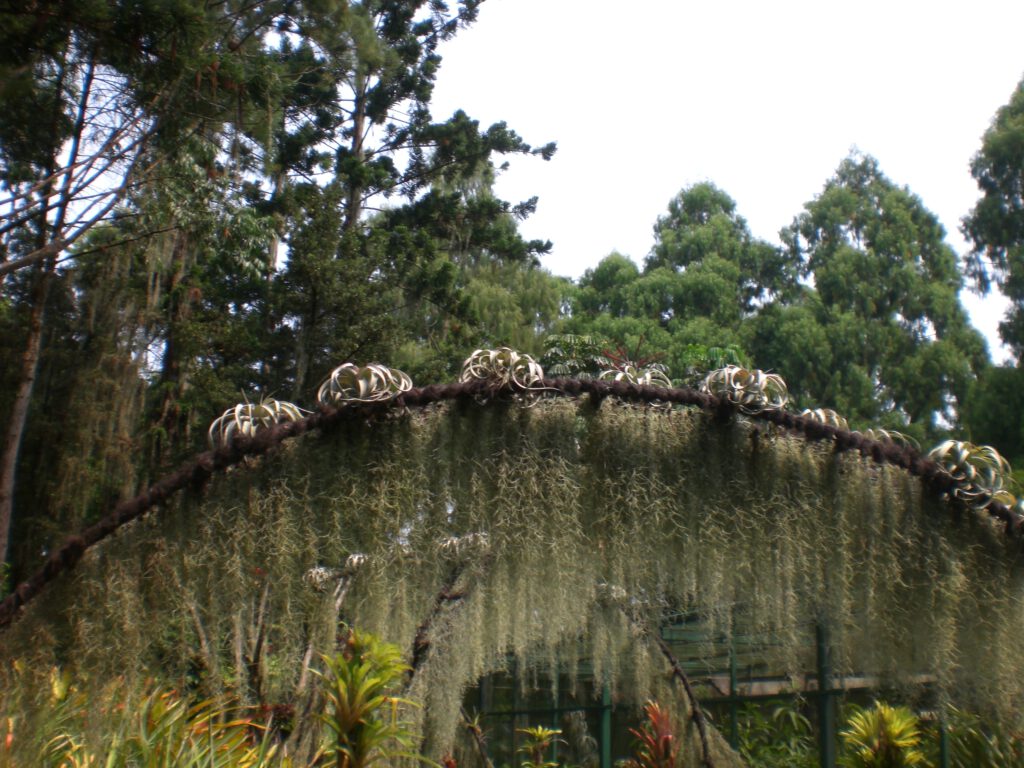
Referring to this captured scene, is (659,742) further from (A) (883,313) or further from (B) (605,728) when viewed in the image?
(A) (883,313)

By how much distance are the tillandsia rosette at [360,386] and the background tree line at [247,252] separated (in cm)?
146

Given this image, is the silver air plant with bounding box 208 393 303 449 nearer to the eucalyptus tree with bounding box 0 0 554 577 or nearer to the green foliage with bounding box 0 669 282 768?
the green foliage with bounding box 0 669 282 768

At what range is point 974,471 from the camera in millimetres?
3414

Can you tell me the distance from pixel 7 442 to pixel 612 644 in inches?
214

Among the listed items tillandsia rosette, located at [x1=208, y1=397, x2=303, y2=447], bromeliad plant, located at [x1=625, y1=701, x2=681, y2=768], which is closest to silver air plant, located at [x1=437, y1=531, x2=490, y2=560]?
tillandsia rosette, located at [x1=208, y1=397, x2=303, y2=447]

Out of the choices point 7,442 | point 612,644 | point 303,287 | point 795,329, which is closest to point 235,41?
point 303,287

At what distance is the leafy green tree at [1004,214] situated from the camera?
631 inches

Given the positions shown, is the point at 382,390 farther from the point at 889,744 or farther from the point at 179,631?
the point at 889,744

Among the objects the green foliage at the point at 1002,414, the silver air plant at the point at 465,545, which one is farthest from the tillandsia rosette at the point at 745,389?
the green foliage at the point at 1002,414

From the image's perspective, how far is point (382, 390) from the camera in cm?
326

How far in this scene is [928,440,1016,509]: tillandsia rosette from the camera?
3383mm

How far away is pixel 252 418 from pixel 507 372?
0.95 metres

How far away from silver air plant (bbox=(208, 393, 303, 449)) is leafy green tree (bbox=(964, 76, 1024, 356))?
50.8 ft

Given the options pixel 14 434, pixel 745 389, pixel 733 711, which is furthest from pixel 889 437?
pixel 14 434
